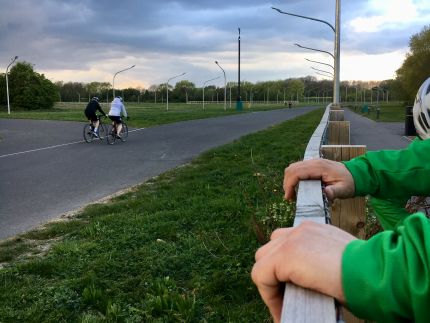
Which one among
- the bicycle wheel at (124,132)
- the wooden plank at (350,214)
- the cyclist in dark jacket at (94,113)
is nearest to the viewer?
the wooden plank at (350,214)

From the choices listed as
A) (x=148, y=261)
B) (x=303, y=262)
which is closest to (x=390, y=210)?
(x=303, y=262)

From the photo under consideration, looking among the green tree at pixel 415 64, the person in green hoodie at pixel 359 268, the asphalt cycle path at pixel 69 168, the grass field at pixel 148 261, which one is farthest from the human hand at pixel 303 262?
the green tree at pixel 415 64

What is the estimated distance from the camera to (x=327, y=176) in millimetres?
2160

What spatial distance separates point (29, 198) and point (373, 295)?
904 cm

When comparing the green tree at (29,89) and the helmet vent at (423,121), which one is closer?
the helmet vent at (423,121)

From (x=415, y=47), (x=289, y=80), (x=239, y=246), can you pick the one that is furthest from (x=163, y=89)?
(x=239, y=246)

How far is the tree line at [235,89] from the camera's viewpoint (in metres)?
72.4

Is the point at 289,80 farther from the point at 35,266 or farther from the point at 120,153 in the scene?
the point at 35,266

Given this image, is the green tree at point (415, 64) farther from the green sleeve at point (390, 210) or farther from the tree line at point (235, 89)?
the green sleeve at point (390, 210)

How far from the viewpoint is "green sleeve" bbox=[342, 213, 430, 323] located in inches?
34.0

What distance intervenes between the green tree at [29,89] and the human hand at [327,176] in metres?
74.4

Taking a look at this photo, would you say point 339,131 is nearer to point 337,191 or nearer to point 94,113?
point 337,191

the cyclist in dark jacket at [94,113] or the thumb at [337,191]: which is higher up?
the thumb at [337,191]

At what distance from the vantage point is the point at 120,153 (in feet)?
53.9
